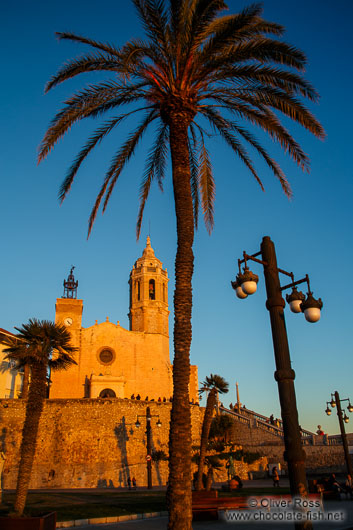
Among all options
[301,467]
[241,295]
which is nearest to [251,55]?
[241,295]

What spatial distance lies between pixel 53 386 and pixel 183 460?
40295 millimetres

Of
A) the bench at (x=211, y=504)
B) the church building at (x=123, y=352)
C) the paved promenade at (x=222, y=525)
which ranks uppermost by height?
the church building at (x=123, y=352)

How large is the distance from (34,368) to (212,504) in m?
8.69

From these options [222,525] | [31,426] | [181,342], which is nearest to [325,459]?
[222,525]

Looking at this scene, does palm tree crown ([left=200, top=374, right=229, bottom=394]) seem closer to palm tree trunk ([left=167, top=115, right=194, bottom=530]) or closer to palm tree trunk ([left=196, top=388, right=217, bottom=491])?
palm tree trunk ([left=196, top=388, right=217, bottom=491])

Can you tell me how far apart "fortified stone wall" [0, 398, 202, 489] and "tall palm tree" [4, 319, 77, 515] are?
15.6 m

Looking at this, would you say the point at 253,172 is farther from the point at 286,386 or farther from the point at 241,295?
the point at 286,386

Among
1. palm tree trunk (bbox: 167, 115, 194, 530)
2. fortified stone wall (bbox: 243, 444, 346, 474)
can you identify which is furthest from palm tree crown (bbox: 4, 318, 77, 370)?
fortified stone wall (bbox: 243, 444, 346, 474)

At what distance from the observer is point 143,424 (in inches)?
1417

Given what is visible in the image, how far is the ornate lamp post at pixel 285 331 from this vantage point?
6.47 metres

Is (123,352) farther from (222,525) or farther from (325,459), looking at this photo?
(222,525)

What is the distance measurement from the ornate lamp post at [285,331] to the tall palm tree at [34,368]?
10.6m

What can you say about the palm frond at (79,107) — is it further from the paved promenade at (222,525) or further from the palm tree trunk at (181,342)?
the paved promenade at (222,525)

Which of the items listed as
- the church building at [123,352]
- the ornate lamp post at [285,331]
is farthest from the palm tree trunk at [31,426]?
the church building at [123,352]
